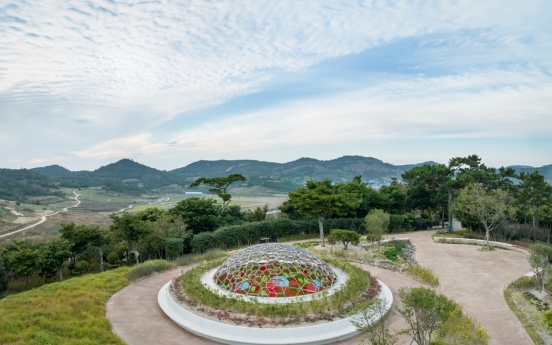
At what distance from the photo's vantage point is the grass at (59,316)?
1160cm

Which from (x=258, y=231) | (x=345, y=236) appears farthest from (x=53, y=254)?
(x=345, y=236)

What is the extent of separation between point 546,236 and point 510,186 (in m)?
7.01

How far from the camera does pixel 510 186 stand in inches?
1444

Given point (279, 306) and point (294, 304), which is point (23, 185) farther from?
point (294, 304)

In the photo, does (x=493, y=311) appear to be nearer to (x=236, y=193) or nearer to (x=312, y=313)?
(x=312, y=313)

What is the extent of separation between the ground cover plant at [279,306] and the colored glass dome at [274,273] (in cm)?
87

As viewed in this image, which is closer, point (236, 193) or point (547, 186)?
point (547, 186)

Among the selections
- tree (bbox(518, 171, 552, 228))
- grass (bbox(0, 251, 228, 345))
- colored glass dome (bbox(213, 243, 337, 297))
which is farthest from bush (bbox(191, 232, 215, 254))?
tree (bbox(518, 171, 552, 228))

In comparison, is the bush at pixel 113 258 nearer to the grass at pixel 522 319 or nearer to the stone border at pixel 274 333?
the stone border at pixel 274 333

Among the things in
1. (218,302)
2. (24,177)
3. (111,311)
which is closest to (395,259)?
(218,302)

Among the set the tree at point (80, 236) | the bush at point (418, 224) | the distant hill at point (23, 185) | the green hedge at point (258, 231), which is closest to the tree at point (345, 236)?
the green hedge at point (258, 231)

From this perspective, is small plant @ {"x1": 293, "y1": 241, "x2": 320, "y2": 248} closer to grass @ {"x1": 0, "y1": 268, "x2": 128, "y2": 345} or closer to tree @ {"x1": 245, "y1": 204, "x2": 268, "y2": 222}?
tree @ {"x1": 245, "y1": 204, "x2": 268, "y2": 222}

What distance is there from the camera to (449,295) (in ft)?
53.7

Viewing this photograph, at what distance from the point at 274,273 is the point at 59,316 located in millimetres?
8551
